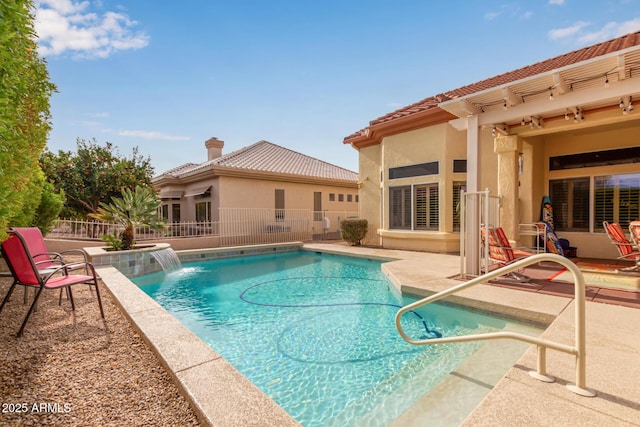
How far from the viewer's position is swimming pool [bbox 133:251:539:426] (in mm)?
3469

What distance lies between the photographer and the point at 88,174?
17.9m

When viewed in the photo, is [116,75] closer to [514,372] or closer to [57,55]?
[57,55]

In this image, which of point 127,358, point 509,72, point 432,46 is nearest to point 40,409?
point 127,358

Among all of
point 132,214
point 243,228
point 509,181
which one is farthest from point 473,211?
point 243,228

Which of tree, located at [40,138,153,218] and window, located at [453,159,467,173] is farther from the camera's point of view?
tree, located at [40,138,153,218]

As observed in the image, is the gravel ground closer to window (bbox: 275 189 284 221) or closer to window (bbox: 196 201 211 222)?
window (bbox: 196 201 211 222)

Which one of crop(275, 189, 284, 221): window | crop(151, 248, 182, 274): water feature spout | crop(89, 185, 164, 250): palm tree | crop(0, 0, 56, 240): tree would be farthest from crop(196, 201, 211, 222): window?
crop(0, 0, 56, 240): tree

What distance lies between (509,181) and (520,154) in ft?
4.02

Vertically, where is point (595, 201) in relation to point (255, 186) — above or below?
below

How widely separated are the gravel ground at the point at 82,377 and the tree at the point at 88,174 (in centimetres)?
1527

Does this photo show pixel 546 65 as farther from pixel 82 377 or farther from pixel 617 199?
pixel 82 377

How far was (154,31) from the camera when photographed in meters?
8.62

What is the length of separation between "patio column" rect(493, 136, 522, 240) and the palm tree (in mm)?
12309

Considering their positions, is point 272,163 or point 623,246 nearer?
point 623,246
